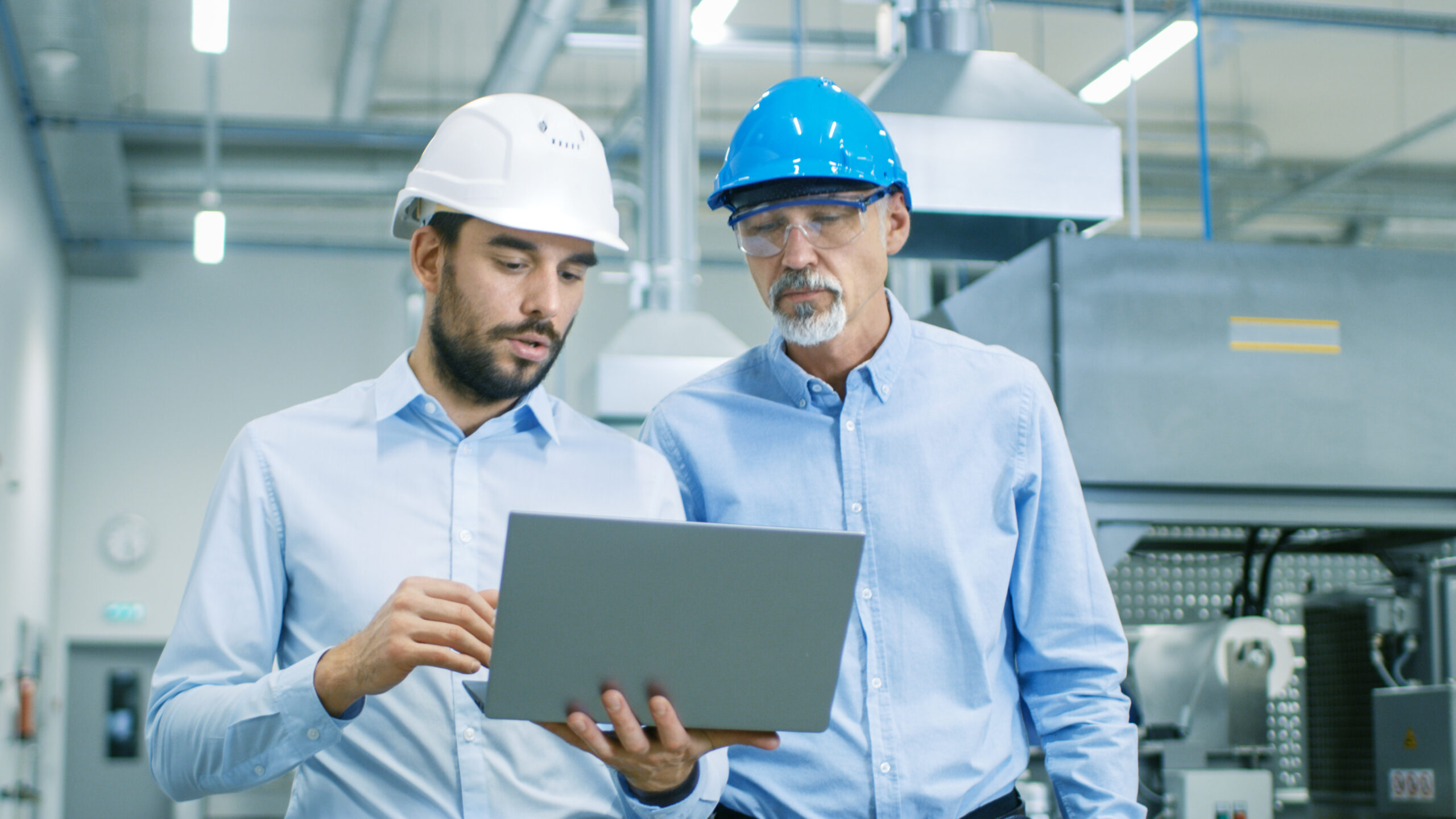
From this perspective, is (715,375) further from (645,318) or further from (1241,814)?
(645,318)

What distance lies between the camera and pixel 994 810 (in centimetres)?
161

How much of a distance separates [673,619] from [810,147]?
767 mm

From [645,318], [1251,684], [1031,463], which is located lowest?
[1251,684]

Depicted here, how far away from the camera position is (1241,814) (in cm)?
259

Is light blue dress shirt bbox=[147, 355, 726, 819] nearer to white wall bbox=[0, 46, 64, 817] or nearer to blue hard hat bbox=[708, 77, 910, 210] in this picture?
blue hard hat bbox=[708, 77, 910, 210]

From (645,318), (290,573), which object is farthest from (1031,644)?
(645,318)

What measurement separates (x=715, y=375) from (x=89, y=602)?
864 centimetres

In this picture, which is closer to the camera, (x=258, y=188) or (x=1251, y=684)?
(x=1251, y=684)

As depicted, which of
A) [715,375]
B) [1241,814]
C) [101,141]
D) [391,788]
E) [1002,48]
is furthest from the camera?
[1002,48]

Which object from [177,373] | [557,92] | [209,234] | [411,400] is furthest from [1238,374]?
[177,373]

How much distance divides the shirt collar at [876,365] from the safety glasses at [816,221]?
115 millimetres

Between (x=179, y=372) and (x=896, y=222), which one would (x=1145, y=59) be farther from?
(x=179, y=372)

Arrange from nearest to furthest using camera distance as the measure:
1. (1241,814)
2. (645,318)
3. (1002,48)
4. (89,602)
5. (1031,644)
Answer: (1031,644) < (1241,814) < (645,318) < (1002,48) < (89,602)

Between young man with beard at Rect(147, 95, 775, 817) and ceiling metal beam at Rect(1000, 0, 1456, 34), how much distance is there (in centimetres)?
501
